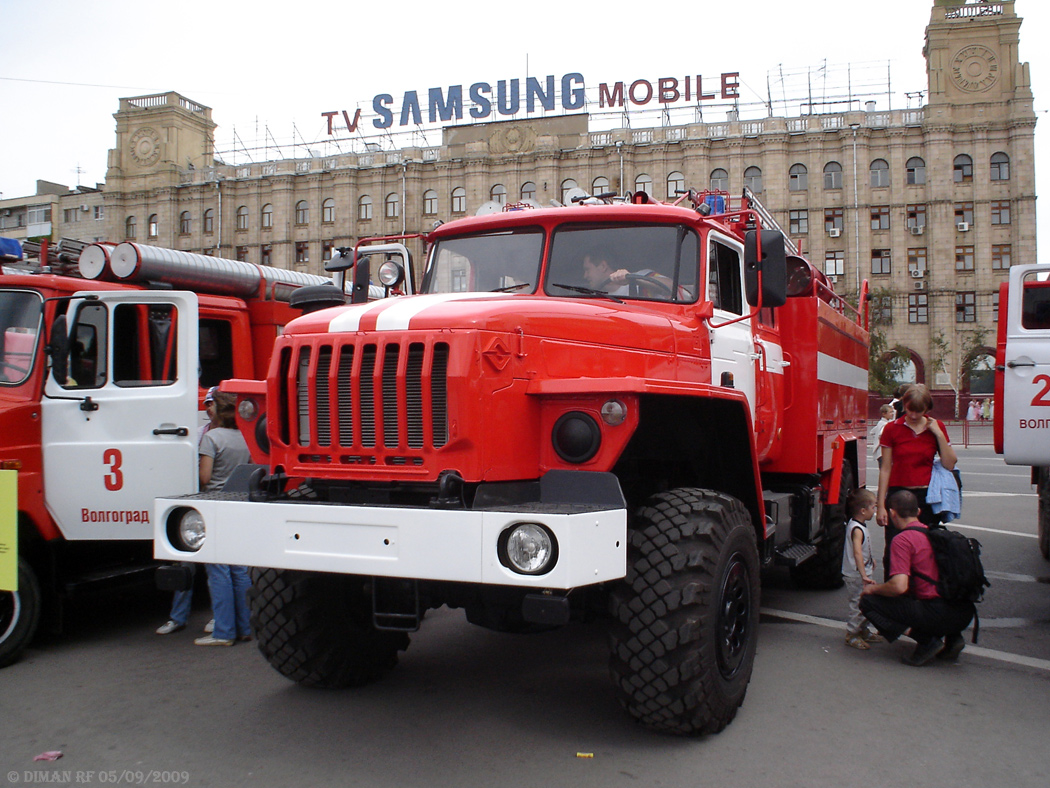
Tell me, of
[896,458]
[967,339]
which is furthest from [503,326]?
[967,339]

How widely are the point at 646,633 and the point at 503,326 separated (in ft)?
5.06

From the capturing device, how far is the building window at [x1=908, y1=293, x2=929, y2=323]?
2016 inches

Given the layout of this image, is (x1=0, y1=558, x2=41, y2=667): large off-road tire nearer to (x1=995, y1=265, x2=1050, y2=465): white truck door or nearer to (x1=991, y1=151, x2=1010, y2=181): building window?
(x1=995, y1=265, x2=1050, y2=465): white truck door

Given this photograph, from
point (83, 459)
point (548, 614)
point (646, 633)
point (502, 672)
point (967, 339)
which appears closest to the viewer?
point (548, 614)

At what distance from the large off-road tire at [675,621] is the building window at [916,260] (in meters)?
51.9

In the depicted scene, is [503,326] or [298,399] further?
[298,399]

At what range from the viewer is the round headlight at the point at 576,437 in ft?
13.4

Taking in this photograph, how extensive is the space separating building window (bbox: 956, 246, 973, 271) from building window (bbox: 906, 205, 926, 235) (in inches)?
93.7

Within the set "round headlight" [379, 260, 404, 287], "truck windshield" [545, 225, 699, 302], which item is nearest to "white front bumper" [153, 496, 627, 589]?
"truck windshield" [545, 225, 699, 302]

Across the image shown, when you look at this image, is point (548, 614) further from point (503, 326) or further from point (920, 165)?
point (920, 165)

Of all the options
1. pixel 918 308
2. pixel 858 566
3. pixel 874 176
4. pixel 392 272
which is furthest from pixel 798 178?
pixel 392 272

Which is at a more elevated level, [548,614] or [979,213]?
[979,213]

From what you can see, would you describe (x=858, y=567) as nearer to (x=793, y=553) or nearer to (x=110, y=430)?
(x=793, y=553)

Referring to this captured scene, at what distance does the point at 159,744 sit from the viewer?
173 inches
